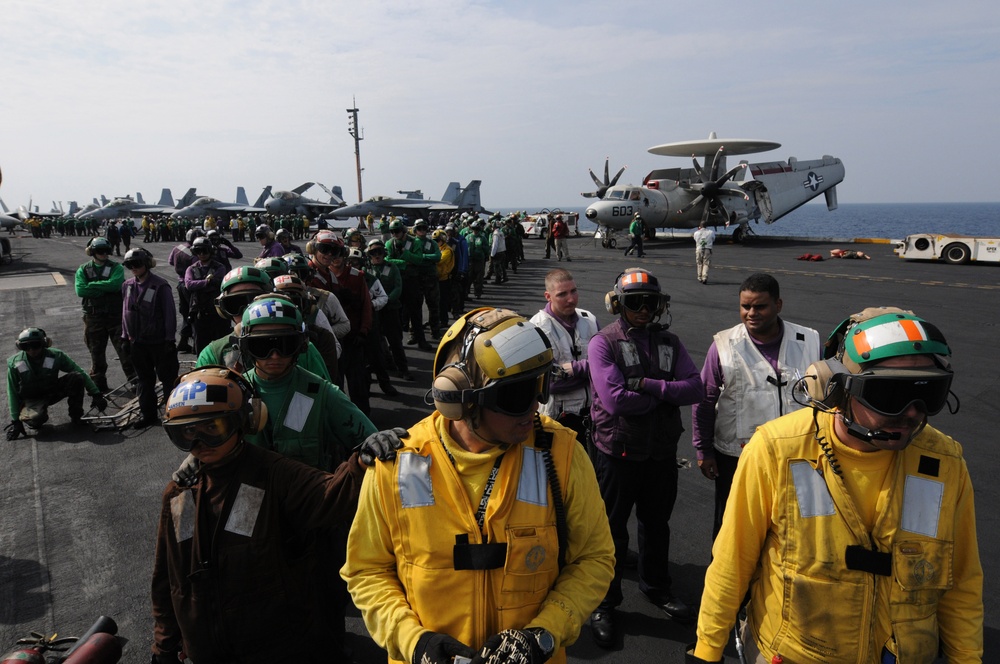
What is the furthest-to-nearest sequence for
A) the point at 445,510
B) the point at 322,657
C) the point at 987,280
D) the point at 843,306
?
1. the point at 987,280
2. the point at 843,306
3. the point at 322,657
4. the point at 445,510

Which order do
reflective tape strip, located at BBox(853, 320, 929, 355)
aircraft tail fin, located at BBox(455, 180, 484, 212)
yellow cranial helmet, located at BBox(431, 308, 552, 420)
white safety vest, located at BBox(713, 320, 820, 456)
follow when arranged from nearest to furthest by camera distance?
1. yellow cranial helmet, located at BBox(431, 308, 552, 420)
2. reflective tape strip, located at BBox(853, 320, 929, 355)
3. white safety vest, located at BBox(713, 320, 820, 456)
4. aircraft tail fin, located at BBox(455, 180, 484, 212)

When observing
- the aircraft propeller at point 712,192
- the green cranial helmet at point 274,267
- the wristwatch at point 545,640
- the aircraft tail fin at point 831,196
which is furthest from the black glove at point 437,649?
the aircraft tail fin at point 831,196

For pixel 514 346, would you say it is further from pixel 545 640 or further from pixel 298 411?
pixel 298 411

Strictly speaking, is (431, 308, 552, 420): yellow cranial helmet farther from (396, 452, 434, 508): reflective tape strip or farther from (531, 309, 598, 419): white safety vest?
(531, 309, 598, 419): white safety vest

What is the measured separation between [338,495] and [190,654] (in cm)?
97

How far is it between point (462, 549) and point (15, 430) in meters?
7.90

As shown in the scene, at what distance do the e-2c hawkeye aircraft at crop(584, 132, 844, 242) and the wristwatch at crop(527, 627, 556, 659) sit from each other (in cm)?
3024

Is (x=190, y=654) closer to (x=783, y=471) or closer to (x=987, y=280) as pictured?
(x=783, y=471)

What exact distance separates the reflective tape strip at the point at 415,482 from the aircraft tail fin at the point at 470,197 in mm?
72219

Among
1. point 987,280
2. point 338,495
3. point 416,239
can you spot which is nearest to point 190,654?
point 338,495

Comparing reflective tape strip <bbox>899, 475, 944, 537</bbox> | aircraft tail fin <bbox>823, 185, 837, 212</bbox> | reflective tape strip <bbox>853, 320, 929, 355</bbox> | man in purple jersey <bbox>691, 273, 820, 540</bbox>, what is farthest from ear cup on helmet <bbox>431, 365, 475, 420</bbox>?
aircraft tail fin <bbox>823, 185, 837, 212</bbox>

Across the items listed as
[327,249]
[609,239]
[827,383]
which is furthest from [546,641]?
[609,239]

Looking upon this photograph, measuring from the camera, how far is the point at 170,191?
363 ft

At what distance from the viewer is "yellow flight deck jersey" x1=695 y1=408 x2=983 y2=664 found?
1921 mm
